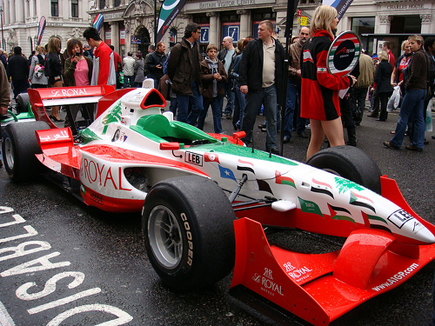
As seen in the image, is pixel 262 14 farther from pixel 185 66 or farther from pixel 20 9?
pixel 20 9

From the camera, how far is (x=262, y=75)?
625 centimetres

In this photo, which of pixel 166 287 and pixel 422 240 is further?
pixel 166 287

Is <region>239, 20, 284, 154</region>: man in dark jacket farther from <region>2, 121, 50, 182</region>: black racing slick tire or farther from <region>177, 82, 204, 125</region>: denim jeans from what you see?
<region>2, 121, 50, 182</region>: black racing slick tire

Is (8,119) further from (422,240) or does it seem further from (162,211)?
(422,240)

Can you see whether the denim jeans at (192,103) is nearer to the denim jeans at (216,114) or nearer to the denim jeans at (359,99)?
the denim jeans at (216,114)

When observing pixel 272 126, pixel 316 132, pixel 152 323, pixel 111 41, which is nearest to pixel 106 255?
pixel 152 323

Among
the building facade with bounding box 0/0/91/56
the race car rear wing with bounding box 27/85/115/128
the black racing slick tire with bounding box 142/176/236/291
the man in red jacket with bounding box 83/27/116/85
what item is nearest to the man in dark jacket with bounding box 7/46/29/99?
the man in red jacket with bounding box 83/27/116/85

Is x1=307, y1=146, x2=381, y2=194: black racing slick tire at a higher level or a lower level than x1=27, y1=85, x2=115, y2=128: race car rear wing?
lower

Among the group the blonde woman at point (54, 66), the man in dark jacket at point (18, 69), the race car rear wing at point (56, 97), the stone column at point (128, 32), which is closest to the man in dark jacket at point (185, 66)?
the race car rear wing at point (56, 97)

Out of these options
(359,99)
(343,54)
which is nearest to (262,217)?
(343,54)

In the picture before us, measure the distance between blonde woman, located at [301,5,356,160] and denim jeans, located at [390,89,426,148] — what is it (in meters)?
3.05

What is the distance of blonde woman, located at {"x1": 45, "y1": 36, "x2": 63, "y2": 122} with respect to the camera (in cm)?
1011

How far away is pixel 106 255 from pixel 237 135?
1599mm

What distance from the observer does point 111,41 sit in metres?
45.1
